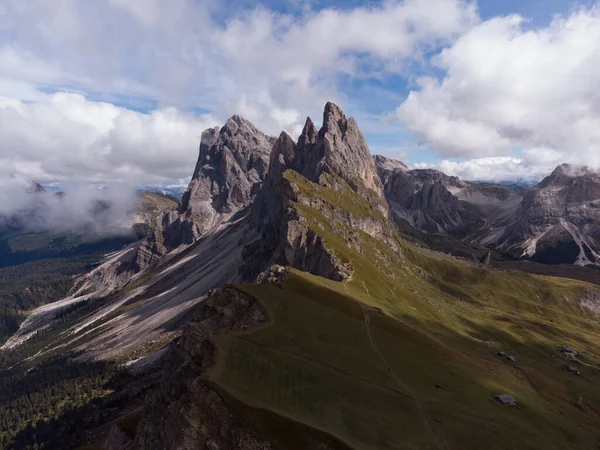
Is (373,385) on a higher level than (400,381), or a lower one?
higher

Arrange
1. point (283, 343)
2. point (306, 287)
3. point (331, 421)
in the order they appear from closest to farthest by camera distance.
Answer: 1. point (331, 421)
2. point (283, 343)
3. point (306, 287)

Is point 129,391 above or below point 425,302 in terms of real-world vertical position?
below

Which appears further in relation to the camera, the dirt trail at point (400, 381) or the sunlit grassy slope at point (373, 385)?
the dirt trail at point (400, 381)

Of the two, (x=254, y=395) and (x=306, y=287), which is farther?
(x=306, y=287)

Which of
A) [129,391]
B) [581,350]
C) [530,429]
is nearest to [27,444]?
[129,391]

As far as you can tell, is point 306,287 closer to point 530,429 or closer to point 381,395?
point 381,395

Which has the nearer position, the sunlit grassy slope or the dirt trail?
the sunlit grassy slope

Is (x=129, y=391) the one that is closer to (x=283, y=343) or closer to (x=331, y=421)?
(x=283, y=343)

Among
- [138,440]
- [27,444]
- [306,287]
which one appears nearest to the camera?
[138,440]

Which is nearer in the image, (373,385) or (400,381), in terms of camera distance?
(373,385)

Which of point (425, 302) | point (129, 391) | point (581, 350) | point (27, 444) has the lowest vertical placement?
point (27, 444)
